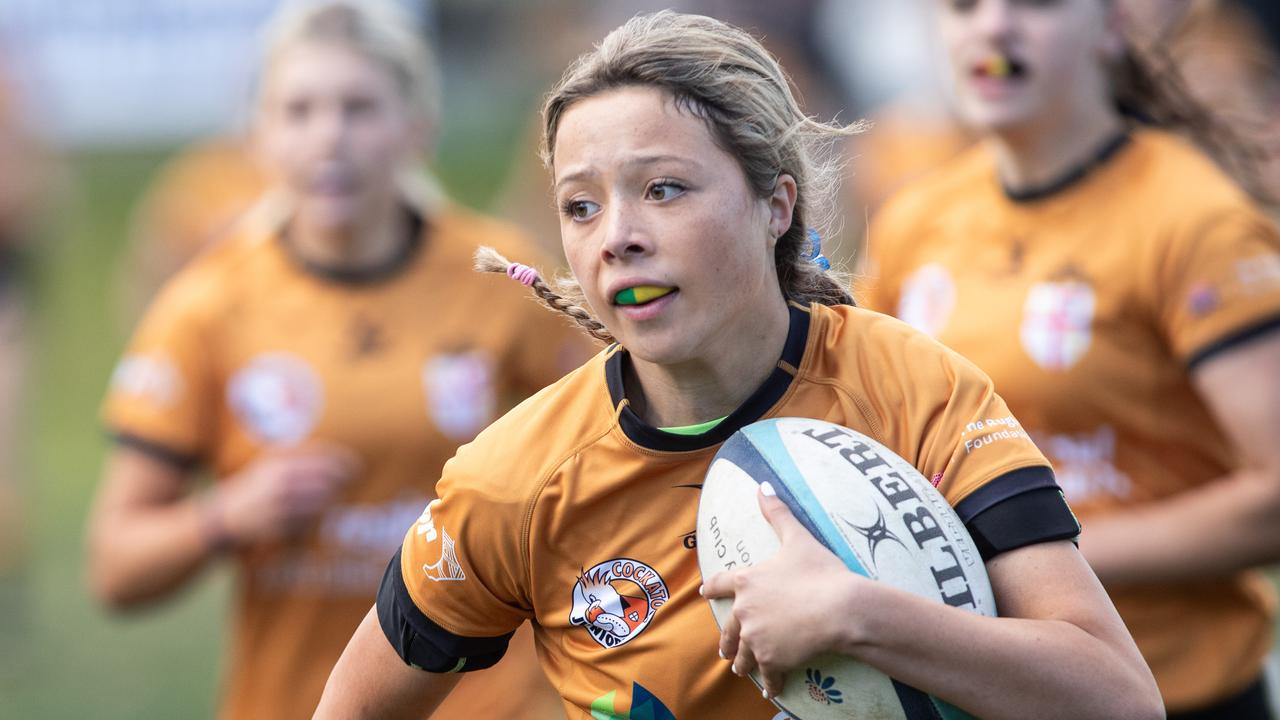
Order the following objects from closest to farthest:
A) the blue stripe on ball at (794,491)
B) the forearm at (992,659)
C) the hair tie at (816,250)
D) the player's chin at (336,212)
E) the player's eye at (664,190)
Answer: the forearm at (992,659) < the blue stripe on ball at (794,491) < the player's eye at (664,190) < the hair tie at (816,250) < the player's chin at (336,212)

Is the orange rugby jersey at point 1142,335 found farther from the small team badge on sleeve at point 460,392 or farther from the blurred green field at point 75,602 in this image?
the blurred green field at point 75,602

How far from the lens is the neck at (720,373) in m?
2.76

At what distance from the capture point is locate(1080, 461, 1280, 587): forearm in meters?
3.93

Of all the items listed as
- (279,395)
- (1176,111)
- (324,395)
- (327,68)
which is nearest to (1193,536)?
(1176,111)

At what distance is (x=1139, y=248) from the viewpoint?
4.04 meters

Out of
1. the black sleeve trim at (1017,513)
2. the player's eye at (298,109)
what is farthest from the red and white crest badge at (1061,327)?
the player's eye at (298,109)

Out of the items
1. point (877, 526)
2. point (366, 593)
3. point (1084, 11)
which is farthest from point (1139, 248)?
point (366, 593)

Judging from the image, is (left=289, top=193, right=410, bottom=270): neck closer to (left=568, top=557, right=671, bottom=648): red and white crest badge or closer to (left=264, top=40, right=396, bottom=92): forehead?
(left=264, top=40, right=396, bottom=92): forehead

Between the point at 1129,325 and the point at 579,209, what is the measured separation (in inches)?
71.2

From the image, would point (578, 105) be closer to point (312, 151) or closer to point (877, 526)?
point (877, 526)

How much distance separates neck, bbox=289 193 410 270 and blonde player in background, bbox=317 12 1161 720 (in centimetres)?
196

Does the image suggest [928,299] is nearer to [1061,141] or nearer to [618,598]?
[1061,141]

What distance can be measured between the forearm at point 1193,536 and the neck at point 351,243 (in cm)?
201

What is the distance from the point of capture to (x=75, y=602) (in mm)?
9375
